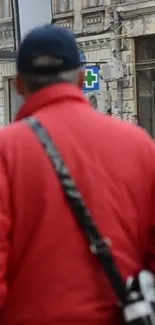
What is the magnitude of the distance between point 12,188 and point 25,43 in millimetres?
414

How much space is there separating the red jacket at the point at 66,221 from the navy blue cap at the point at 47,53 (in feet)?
0.49

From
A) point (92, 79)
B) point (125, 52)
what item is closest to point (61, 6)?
point (125, 52)

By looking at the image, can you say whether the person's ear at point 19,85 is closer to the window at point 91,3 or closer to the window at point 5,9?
the window at point 91,3

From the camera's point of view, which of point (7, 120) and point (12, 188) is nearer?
point (12, 188)

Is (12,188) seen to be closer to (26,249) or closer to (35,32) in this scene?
(26,249)

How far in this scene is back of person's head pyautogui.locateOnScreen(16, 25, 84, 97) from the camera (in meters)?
2.46

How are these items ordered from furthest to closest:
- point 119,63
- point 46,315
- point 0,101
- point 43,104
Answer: point 0,101 → point 119,63 → point 43,104 → point 46,315

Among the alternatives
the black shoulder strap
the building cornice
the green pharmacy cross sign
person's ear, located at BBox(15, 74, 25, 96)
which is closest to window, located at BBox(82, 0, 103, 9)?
the building cornice

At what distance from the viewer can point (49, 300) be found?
233cm

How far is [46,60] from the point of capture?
2465 millimetres

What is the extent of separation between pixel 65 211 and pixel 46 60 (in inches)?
16.6

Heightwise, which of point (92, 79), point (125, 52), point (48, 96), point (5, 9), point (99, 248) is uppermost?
point (5, 9)

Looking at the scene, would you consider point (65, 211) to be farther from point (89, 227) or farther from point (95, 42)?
point (95, 42)

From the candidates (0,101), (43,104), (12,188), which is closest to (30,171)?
(12,188)
